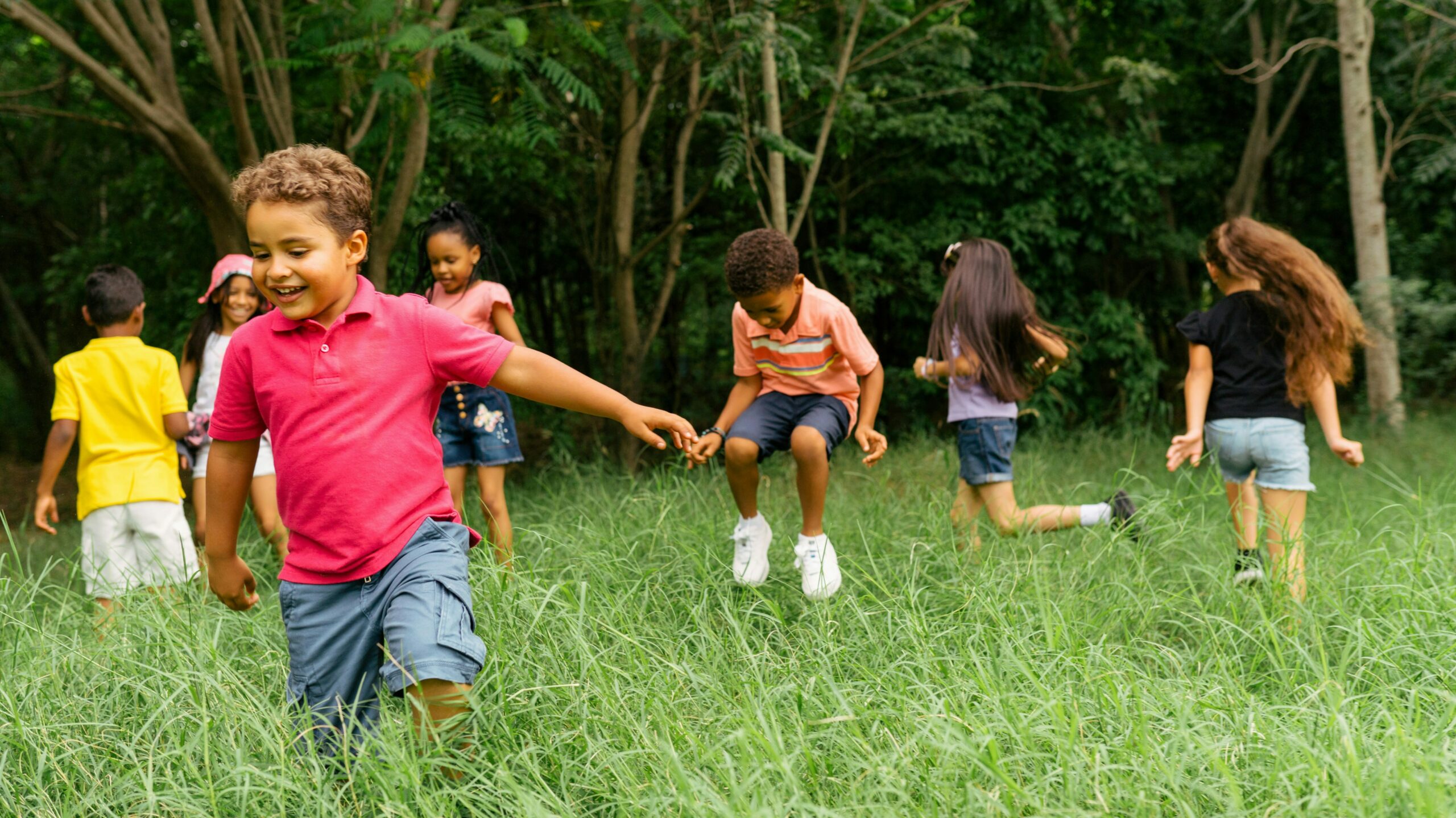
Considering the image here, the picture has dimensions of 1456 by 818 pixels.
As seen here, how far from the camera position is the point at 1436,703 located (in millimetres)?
2609

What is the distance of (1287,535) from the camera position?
3650 millimetres

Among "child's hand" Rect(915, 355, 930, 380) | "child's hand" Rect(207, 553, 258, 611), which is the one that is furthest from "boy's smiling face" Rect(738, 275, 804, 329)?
"child's hand" Rect(207, 553, 258, 611)

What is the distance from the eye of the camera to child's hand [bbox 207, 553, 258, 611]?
250cm

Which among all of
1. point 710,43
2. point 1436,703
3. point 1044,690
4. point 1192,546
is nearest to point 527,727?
point 1044,690

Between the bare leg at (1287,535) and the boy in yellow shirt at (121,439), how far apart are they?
4.04 meters

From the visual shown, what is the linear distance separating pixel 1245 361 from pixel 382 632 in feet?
11.0

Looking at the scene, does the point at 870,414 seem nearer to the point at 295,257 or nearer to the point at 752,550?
the point at 752,550

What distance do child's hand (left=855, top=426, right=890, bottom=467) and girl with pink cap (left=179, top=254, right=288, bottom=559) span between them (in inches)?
104

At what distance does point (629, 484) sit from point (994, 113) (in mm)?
5588

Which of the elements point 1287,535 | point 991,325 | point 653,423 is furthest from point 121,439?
point 1287,535

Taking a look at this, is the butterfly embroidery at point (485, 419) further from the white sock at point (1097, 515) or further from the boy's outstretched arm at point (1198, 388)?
the boy's outstretched arm at point (1198, 388)

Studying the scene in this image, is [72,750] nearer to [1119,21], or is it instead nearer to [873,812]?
[873,812]

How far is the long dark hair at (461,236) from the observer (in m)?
4.50

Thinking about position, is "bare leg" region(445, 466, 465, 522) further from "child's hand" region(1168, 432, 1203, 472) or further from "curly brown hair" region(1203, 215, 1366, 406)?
"curly brown hair" region(1203, 215, 1366, 406)
